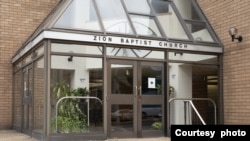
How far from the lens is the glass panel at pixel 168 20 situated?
891 centimetres

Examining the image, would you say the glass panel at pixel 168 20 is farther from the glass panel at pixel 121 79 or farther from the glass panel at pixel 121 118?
the glass panel at pixel 121 118

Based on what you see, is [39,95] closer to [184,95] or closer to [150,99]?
[150,99]

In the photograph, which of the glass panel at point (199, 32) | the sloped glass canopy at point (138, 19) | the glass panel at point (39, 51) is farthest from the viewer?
the glass panel at point (199, 32)

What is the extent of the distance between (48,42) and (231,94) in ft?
14.4

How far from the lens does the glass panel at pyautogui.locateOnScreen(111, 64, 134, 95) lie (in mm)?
8070

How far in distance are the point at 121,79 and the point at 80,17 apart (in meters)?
1.58

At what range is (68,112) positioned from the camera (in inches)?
301

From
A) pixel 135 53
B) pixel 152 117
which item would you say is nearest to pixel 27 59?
pixel 135 53

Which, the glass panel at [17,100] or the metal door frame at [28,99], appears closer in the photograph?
the metal door frame at [28,99]

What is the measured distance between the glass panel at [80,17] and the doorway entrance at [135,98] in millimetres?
932

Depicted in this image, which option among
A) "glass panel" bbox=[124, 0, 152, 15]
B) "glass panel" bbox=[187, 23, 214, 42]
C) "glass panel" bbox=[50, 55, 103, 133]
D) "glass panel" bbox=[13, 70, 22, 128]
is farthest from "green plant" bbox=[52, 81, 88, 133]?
"glass panel" bbox=[187, 23, 214, 42]

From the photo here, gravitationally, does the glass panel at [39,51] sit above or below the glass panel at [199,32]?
below

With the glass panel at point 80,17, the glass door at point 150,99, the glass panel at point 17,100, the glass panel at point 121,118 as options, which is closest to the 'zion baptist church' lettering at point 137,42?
the glass panel at point 80,17

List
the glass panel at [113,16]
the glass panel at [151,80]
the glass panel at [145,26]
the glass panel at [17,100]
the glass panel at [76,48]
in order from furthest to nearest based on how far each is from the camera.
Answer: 1. the glass panel at [17,100]
2. the glass panel at [145,26]
3. the glass panel at [151,80]
4. the glass panel at [113,16]
5. the glass panel at [76,48]
